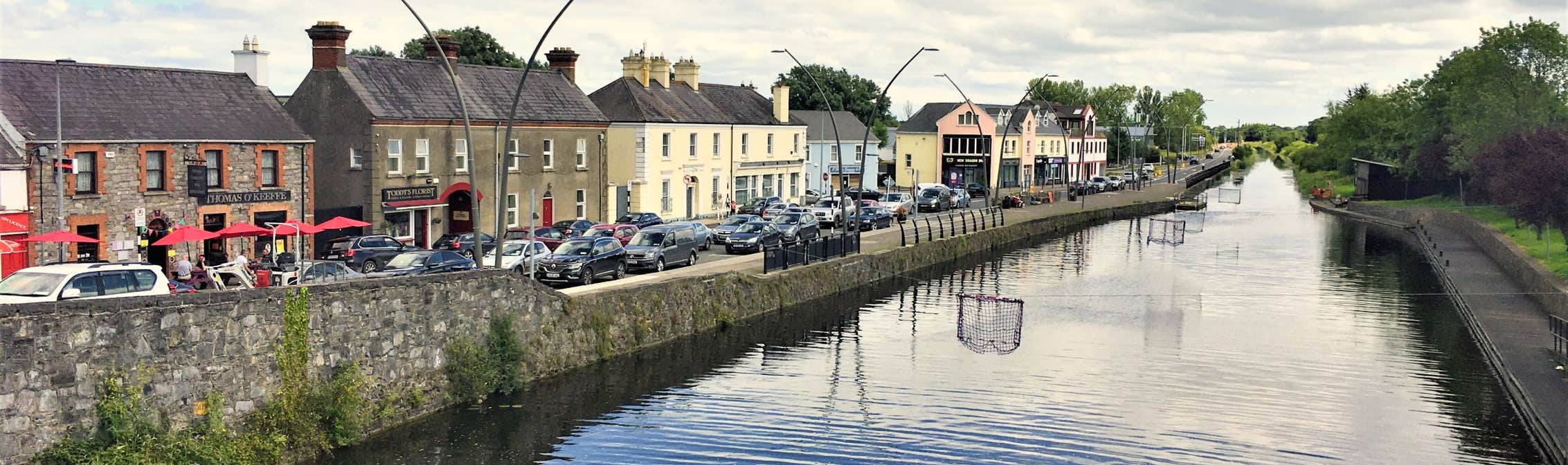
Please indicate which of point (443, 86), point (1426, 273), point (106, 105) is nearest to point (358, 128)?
point (443, 86)

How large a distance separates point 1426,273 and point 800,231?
25.7 metres

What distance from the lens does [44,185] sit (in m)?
38.7

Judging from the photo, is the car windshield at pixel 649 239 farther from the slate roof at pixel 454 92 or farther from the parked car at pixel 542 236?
the slate roof at pixel 454 92

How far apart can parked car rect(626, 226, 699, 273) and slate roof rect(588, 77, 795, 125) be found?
20.5 metres

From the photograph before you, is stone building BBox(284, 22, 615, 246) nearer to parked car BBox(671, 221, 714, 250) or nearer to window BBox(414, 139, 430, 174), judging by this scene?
window BBox(414, 139, 430, 174)

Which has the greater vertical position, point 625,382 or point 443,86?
point 443,86

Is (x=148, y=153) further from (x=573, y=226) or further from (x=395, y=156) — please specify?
(x=573, y=226)

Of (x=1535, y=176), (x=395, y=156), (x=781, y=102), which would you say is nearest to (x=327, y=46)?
(x=395, y=156)

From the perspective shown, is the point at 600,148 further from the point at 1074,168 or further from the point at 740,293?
the point at 1074,168

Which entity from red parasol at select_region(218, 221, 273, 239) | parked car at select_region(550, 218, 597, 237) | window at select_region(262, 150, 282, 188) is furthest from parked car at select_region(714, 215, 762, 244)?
red parasol at select_region(218, 221, 273, 239)

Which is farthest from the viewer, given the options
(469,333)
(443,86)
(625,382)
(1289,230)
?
(1289,230)

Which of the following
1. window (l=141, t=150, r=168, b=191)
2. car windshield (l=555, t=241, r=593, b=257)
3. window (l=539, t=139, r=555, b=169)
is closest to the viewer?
window (l=141, t=150, r=168, b=191)

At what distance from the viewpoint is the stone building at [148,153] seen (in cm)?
3922

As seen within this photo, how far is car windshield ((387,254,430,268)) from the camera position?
39125 mm
